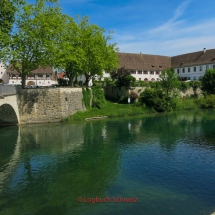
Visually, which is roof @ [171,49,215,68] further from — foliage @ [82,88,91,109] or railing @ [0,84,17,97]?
railing @ [0,84,17,97]

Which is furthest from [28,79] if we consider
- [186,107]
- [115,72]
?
[186,107]

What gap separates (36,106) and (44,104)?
1.20 meters

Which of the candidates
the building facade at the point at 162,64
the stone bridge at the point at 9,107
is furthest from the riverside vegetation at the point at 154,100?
the building facade at the point at 162,64

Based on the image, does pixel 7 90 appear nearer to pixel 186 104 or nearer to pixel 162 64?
pixel 186 104

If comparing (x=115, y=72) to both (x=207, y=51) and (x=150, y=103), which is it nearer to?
(x=150, y=103)

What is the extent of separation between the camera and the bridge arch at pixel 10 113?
32575mm

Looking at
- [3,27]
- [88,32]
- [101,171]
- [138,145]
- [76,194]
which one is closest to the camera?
[76,194]

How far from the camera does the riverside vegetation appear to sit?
43656 millimetres

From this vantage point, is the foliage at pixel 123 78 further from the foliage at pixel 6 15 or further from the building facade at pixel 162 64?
the foliage at pixel 6 15

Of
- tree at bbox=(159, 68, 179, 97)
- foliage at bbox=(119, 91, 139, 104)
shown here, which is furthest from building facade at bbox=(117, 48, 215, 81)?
foliage at bbox=(119, 91, 139, 104)

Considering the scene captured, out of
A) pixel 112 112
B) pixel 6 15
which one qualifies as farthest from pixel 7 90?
pixel 112 112

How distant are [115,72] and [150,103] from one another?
35.9 feet

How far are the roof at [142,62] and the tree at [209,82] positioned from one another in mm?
18434

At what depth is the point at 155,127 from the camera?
110ft
